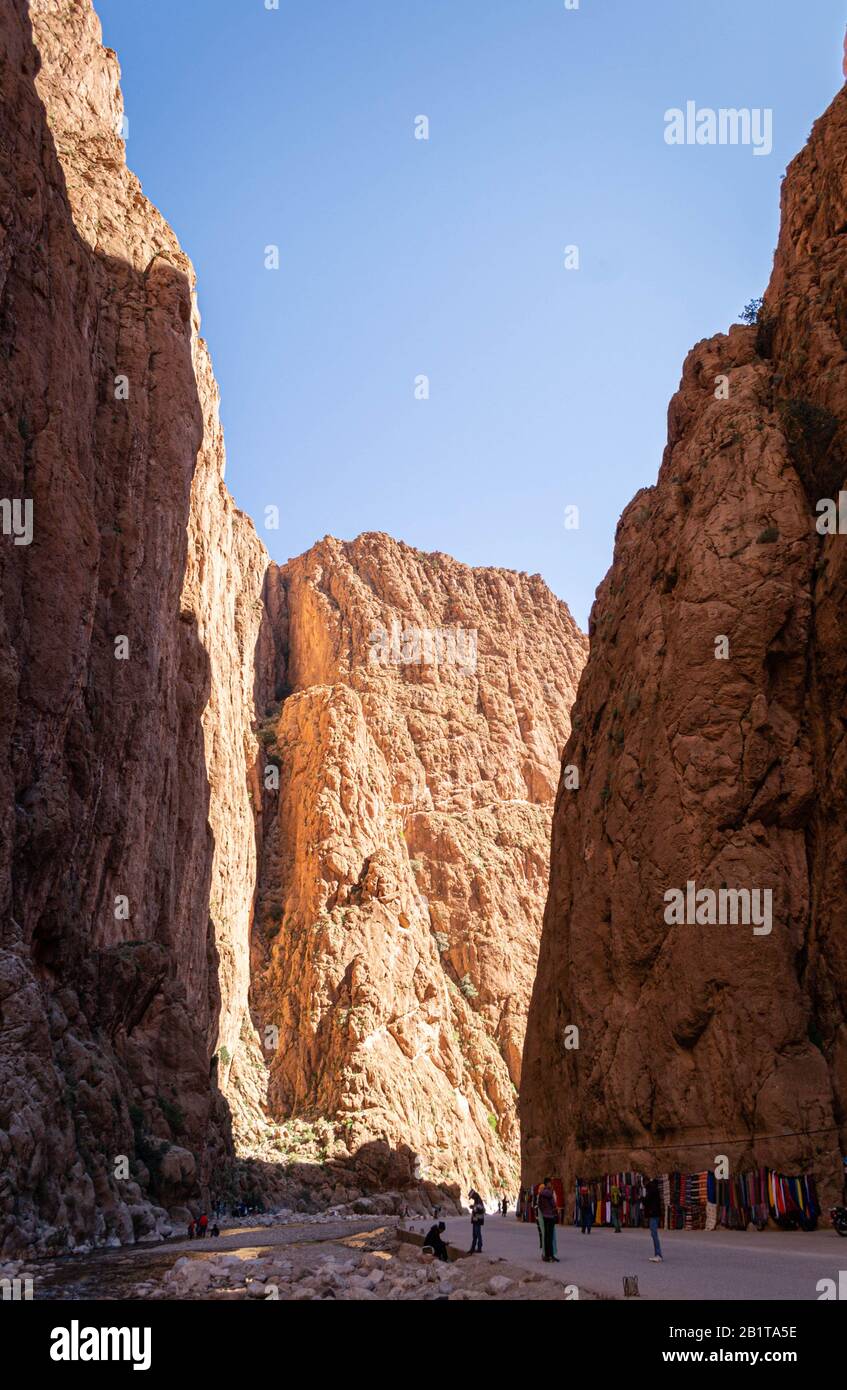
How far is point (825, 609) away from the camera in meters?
25.6

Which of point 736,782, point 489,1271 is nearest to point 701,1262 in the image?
point 489,1271

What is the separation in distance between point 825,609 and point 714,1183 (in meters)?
12.0

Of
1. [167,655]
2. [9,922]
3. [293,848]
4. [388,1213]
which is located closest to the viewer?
[9,922]

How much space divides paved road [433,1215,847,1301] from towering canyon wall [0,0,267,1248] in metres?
11.9

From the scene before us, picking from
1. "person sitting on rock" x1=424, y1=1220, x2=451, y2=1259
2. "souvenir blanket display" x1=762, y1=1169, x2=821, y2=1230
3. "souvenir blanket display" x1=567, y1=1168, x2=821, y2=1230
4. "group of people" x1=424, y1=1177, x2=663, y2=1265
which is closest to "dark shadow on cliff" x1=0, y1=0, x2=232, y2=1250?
"person sitting on rock" x1=424, y1=1220, x2=451, y2=1259

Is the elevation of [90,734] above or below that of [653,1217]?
above

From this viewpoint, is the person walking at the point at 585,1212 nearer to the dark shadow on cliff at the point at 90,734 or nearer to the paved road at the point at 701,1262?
the paved road at the point at 701,1262

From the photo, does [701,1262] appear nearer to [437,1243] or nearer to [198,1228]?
[437,1243]

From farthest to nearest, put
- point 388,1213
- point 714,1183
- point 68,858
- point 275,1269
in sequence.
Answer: point 388,1213
point 68,858
point 714,1183
point 275,1269

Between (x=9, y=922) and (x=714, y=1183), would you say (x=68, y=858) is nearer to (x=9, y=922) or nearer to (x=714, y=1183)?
(x=9, y=922)

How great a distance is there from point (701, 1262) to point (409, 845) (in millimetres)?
86389

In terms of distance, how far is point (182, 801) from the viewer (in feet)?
185

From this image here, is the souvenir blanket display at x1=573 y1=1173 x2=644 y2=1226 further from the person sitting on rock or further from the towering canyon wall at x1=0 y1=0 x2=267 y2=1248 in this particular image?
the towering canyon wall at x1=0 y1=0 x2=267 y2=1248

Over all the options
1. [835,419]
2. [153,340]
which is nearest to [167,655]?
[153,340]
